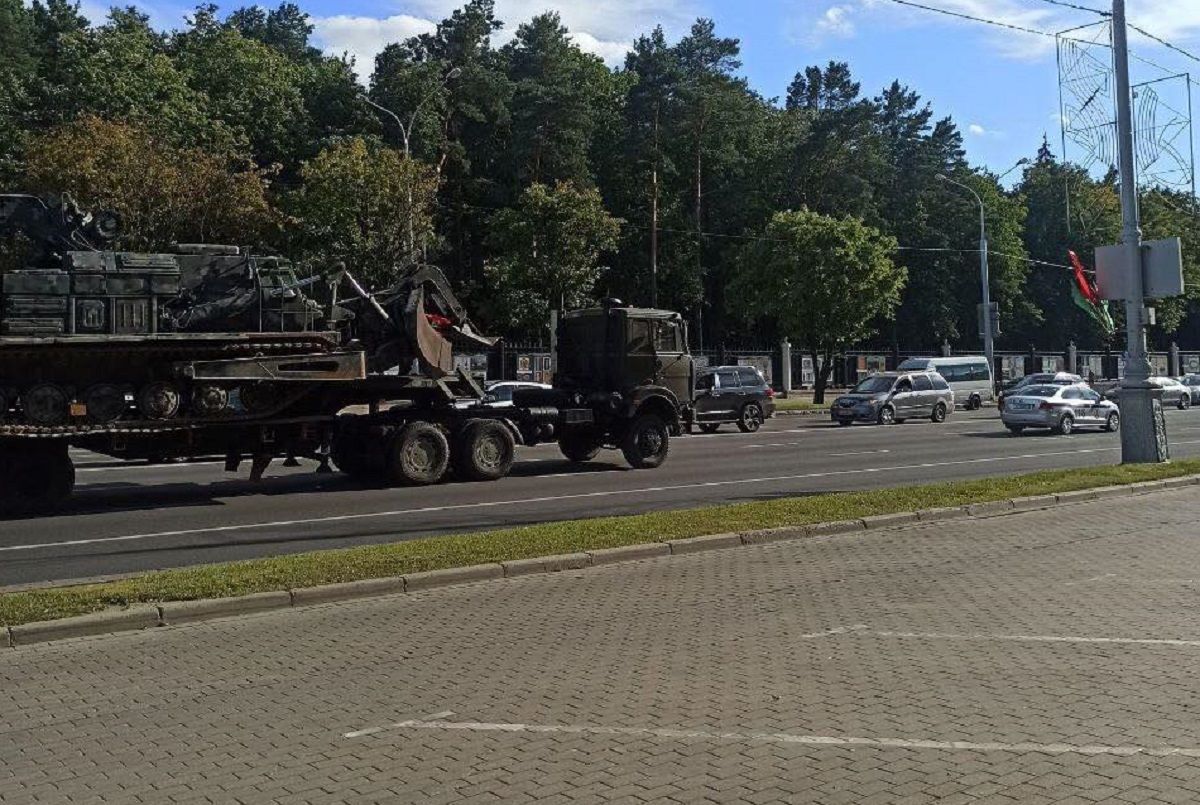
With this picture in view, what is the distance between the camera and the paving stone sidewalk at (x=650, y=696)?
4.91m

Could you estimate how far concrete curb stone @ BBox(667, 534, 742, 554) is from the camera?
11.2 meters

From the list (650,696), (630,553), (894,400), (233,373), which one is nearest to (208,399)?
(233,373)

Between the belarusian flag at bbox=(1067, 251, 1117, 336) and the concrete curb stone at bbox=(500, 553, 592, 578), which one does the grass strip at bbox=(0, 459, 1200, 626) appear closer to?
the concrete curb stone at bbox=(500, 553, 592, 578)

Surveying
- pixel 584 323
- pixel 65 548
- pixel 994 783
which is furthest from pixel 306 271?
pixel 994 783

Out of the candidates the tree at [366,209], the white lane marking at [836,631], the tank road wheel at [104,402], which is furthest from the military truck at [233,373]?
the tree at [366,209]

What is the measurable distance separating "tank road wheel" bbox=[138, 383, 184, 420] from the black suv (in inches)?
730

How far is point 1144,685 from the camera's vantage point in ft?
20.2

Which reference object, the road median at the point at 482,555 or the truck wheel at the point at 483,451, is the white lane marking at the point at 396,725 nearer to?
the road median at the point at 482,555

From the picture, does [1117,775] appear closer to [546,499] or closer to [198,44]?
[546,499]

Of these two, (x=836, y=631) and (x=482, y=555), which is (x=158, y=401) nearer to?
(x=482, y=555)

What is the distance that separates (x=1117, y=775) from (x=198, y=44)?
67998 mm

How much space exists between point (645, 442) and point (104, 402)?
9236 millimetres

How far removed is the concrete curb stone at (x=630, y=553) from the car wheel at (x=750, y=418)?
22.1m

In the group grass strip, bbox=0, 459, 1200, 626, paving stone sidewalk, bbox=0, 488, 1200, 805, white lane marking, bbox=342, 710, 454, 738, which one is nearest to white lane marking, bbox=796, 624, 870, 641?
paving stone sidewalk, bbox=0, 488, 1200, 805
